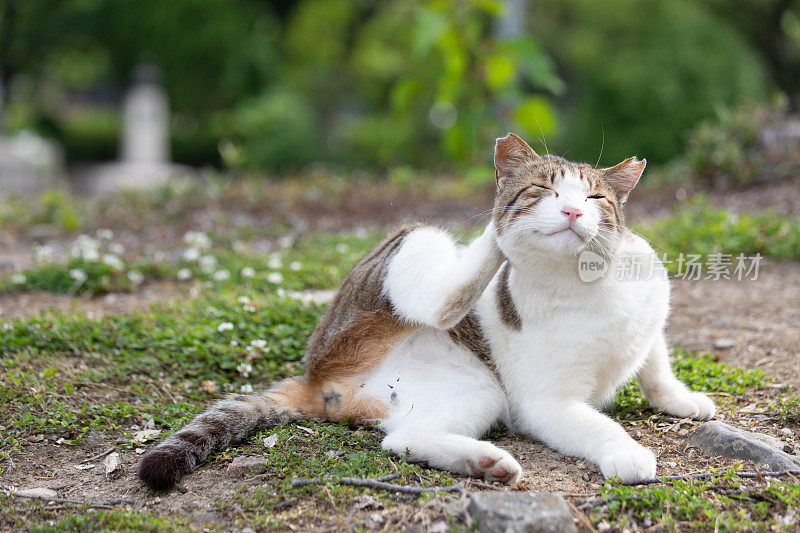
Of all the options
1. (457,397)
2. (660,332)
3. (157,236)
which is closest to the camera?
(457,397)

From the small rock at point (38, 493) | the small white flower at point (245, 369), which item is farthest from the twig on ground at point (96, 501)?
the small white flower at point (245, 369)

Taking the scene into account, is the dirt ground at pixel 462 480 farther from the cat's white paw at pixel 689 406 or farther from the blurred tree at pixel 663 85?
the blurred tree at pixel 663 85

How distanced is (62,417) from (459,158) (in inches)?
252

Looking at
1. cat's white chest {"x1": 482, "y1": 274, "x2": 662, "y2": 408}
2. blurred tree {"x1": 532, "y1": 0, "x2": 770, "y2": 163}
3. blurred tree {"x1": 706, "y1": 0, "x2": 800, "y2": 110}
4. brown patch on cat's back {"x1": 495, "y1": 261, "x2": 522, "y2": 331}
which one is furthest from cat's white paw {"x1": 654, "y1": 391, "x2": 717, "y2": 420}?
blurred tree {"x1": 706, "y1": 0, "x2": 800, "y2": 110}

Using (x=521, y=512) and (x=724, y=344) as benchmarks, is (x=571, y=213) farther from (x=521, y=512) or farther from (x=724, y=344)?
(x=724, y=344)

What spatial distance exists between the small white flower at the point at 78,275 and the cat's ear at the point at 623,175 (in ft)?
12.4

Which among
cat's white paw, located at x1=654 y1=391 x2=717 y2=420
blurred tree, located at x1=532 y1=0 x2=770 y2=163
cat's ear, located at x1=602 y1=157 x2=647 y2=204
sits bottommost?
cat's white paw, located at x1=654 y1=391 x2=717 y2=420

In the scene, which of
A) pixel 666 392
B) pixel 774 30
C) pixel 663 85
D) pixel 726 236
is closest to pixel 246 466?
pixel 666 392

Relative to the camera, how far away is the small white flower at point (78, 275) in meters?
5.23

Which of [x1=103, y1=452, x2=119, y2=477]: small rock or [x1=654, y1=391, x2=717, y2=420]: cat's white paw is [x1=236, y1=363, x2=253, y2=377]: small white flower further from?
[x1=654, y1=391, x2=717, y2=420]: cat's white paw

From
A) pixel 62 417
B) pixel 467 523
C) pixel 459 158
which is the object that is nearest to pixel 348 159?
pixel 459 158

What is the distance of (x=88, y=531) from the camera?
7.91 feet

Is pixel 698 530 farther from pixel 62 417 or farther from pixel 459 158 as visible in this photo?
pixel 459 158

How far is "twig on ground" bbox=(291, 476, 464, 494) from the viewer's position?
2.54 meters
